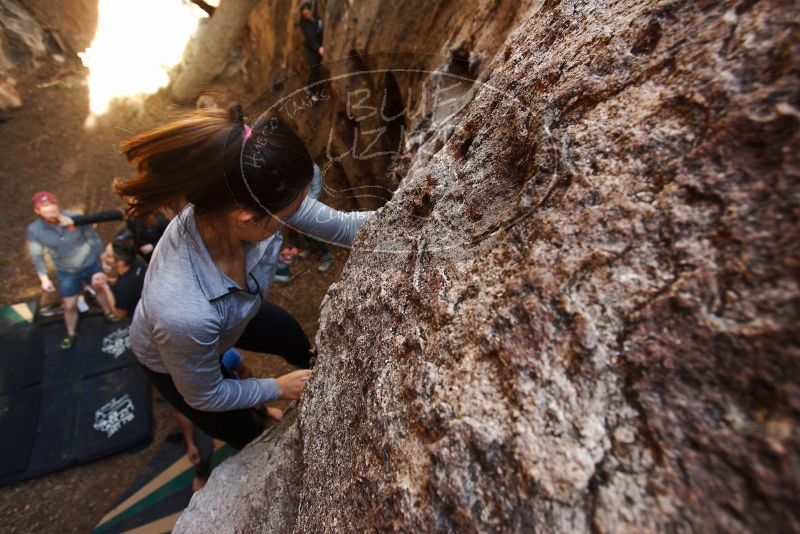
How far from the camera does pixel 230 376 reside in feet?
8.62

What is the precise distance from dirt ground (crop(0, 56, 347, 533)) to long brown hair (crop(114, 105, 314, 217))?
179mm

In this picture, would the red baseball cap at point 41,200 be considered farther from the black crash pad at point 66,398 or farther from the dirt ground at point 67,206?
the black crash pad at point 66,398

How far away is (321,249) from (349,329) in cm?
404

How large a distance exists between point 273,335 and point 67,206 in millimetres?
7440

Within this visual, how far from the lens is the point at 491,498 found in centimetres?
85

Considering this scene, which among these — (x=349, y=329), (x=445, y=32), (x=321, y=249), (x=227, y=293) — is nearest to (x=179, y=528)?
(x=227, y=293)

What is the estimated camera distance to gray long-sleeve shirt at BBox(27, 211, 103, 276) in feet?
14.5

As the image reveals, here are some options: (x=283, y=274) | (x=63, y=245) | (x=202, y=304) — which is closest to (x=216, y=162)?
(x=202, y=304)

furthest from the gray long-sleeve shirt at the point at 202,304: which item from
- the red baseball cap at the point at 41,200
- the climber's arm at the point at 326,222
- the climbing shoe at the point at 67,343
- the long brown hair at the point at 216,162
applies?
the climbing shoe at the point at 67,343

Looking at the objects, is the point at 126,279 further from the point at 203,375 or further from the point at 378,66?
the point at 378,66

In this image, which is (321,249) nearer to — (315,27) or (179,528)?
(315,27)

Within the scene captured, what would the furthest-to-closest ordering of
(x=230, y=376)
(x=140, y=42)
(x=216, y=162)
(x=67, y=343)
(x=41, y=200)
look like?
1. (x=140, y=42)
2. (x=67, y=343)
3. (x=41, y=200)
4. (x=230, y=376)
5. (x=216, y=162)

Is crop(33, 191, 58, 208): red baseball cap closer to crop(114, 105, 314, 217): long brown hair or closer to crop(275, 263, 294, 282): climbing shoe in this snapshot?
crop(275, 263, 294, 282): climbing shoe

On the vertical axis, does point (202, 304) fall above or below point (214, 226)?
below
